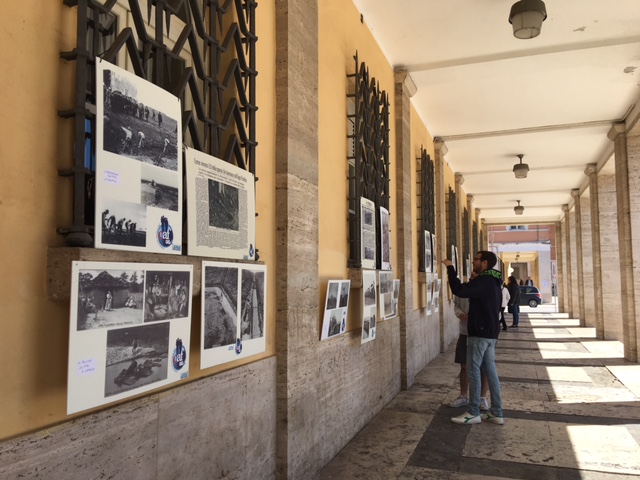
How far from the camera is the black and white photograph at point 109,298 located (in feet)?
5.98

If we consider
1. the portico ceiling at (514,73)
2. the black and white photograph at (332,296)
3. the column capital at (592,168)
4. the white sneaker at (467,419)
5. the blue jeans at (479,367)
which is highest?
the portico ceiling at (514,73)

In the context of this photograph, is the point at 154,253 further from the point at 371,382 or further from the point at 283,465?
the point at 371,382

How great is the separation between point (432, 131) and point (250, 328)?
26.7 feet

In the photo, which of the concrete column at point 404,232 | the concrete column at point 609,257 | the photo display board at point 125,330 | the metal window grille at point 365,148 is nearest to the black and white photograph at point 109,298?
the photo display board at point 125,330

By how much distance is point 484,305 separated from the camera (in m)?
5.14

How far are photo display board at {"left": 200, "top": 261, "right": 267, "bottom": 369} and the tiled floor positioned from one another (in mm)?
1605

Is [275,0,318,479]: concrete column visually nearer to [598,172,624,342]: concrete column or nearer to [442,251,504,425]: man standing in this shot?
[442,251,504,425]: man standing

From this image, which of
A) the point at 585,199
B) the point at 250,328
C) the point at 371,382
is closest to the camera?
the point at 250,328

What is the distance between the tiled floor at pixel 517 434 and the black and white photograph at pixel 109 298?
2529 mm

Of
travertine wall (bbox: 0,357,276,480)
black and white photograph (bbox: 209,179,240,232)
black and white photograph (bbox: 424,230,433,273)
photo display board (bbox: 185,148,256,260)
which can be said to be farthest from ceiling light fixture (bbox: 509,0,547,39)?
black and white photograph (bbox: 424,230,433,273)

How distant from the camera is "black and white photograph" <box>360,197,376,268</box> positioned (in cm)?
510

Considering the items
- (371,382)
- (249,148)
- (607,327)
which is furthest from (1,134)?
(607,327)

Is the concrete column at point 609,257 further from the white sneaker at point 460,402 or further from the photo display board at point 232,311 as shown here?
the photo display board at point 232,311

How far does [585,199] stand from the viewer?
54.2 feet
